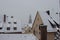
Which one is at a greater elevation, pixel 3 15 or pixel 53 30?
pixel 3 15

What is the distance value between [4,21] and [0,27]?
2.74 feet

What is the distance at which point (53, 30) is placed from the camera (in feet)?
35.0

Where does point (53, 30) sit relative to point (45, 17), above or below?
below

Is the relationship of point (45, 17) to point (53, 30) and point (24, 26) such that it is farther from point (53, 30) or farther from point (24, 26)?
point (24, 26)

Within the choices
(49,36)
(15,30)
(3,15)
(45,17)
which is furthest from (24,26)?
(49,36)

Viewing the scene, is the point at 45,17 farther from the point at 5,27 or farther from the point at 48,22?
the point at 5,27

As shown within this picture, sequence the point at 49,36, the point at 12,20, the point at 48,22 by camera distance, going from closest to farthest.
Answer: the point at 49,36 < the point at 48,22 < the point at 12,20

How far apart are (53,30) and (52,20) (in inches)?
54.1

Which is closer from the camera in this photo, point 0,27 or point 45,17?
point 45,17

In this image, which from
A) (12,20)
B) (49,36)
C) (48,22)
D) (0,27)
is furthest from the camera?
(12,20)

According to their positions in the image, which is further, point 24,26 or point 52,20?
point 24,26

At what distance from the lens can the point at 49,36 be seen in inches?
417

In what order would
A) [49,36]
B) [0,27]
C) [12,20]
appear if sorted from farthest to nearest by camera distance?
[12,20] < [0,27] < [49,36]

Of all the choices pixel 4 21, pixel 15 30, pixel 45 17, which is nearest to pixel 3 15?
pixel 4 21
